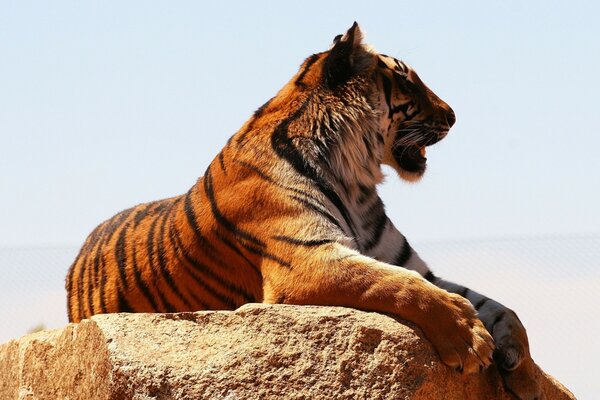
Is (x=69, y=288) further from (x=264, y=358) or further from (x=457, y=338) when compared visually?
(x=457, y=338)

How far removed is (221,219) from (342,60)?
742 millimetres

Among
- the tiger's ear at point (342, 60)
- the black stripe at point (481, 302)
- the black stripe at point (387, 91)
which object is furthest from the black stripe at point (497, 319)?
the tiger's ear at point (342, 60)

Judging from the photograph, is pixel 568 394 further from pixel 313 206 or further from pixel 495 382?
pixel 313 206

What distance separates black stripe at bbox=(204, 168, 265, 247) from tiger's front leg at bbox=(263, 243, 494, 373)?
0.58ft

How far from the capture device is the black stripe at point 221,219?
12.2ft

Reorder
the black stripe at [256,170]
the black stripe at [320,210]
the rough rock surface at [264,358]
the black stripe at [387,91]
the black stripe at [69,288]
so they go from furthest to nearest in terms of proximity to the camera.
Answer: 1. the black stripe at [69,288]
2. the black stripe at [387,91]
3. the black stripe at [256,170]
4. the black stripe at [320,210]
5. the rough rock surface at [264,358]

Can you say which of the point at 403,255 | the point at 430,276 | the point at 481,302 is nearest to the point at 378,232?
the point at 403,255

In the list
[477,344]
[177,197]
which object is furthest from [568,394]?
[177,197]

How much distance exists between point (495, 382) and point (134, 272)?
1475 millimetres

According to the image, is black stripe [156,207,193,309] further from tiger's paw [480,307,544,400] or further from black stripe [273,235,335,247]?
tiger's paw [480,307,544,400]

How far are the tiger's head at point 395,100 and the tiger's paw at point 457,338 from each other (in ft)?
3.54

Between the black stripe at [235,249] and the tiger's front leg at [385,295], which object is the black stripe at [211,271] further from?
the tiger's front leg at [385,295]

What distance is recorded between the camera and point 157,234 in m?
4.20

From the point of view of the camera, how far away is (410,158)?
167 inches
